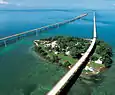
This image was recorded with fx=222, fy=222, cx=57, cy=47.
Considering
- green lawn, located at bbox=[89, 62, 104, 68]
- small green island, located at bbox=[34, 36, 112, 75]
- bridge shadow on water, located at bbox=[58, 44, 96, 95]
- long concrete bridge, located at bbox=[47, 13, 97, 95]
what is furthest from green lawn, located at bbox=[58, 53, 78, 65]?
green lawn, located at bbox=[89, 62, 104, 68]

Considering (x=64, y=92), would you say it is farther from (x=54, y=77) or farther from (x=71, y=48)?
(x=71, y=48)

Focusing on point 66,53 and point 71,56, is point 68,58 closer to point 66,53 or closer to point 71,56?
point 71,56

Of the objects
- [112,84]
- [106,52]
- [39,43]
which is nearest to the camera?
[112,84]

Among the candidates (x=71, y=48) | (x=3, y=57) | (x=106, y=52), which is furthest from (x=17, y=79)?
(x=106, y=52)

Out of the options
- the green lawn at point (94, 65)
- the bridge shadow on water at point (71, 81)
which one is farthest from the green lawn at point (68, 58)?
the green lawn at point (94, 65)

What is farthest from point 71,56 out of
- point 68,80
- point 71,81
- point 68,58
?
point 68,80

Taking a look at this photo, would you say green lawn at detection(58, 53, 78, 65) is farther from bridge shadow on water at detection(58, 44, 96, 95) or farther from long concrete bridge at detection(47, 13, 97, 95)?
bridge shadow on water at detection(58, 44, 96, 95)

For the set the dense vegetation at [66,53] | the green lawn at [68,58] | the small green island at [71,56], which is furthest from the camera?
the green lawn at [68,58]

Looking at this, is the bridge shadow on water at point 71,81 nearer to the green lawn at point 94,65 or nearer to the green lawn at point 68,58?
the green lawn at point 94,65

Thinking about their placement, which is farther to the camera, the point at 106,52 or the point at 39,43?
the point at 39,43

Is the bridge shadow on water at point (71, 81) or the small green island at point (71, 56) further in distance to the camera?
the small green island at point (71, 56)

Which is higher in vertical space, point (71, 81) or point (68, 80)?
point (68, 80)
